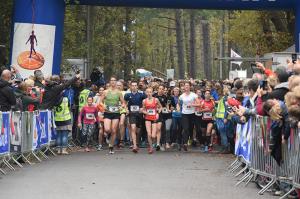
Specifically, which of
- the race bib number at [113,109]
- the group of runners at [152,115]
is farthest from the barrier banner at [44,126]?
the race bib number at [113,109]

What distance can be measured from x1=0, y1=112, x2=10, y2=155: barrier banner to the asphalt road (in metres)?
0.50

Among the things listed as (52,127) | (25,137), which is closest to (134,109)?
(52,127)

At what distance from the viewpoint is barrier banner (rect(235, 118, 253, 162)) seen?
1255cm

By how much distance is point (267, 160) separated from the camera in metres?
11.3

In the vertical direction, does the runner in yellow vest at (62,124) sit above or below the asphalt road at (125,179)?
above

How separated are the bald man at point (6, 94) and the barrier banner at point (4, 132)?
2.70ft

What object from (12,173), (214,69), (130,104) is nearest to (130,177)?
(12,173)

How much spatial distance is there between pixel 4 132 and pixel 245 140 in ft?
14.7

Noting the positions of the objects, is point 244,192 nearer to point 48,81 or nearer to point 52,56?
point 48,81

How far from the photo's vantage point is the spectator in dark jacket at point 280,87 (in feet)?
36.0

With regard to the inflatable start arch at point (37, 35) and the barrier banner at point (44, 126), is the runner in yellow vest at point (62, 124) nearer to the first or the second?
the barrier banner at point (44, 126)

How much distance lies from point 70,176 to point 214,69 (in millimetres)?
63767

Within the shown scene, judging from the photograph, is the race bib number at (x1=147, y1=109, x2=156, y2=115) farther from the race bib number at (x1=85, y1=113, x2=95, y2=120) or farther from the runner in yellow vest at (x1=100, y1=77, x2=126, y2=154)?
the race bib number at (x1=85, y1=113, x2=95, y2=120)

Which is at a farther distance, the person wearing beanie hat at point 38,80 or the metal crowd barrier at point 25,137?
the person wearing beanie hat at point 38,80
